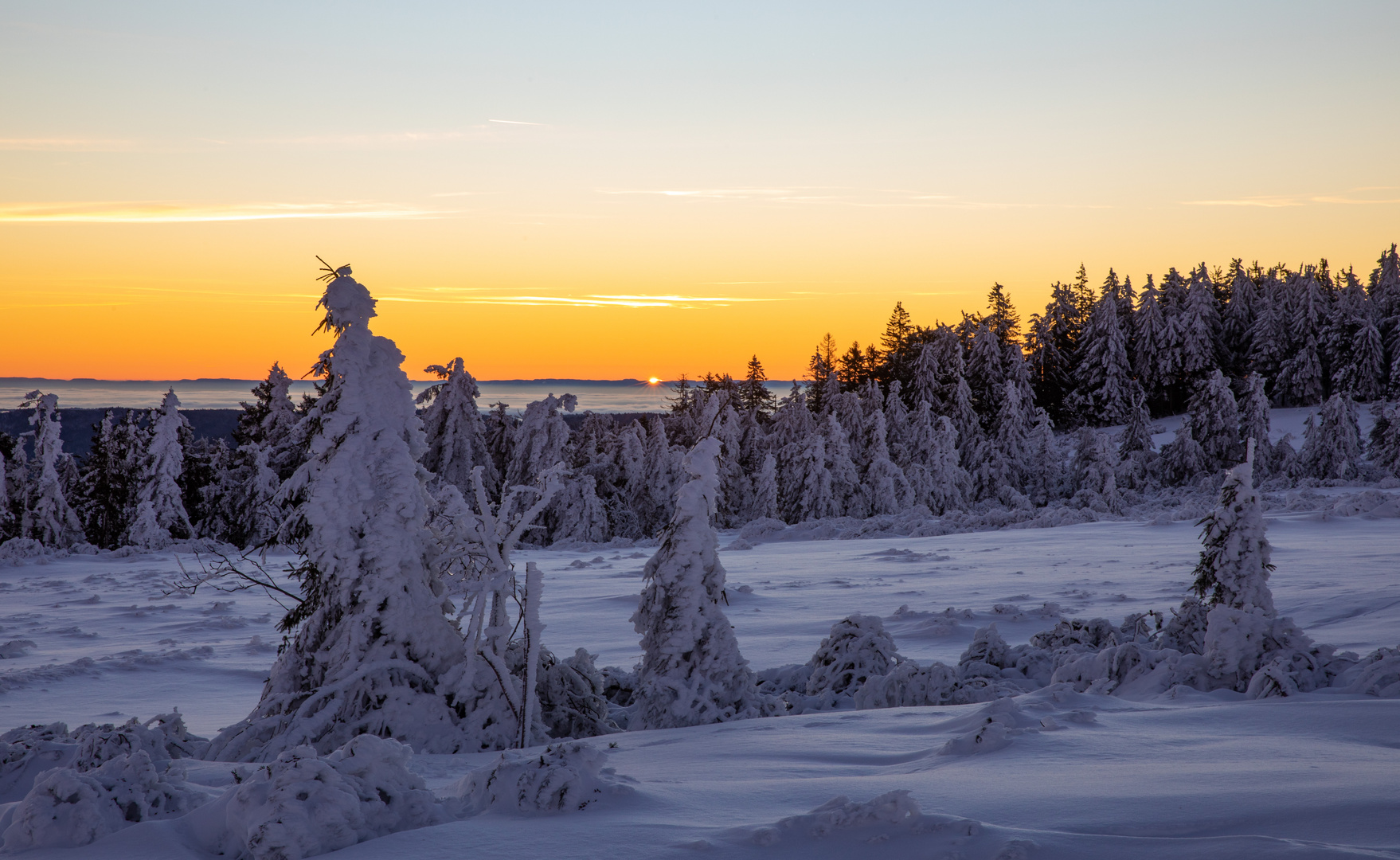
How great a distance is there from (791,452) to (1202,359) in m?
27.8

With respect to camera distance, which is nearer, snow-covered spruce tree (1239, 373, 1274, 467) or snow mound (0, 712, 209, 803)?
snow mound (0, 712, 209, 803)

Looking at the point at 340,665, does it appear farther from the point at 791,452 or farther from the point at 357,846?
Answer: the point at 791,452

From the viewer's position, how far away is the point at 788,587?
1836cm

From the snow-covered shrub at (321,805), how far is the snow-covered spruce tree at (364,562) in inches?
151

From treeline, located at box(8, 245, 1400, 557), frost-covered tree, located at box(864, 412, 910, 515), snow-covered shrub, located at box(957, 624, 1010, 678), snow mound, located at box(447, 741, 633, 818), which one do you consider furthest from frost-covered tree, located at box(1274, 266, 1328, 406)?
snow mound, located at box(447, 741, 633, 818)

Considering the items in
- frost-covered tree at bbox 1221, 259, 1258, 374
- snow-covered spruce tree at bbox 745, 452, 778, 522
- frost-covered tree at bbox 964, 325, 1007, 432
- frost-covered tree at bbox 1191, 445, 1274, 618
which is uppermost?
frost-covered tree at bbox 1221, 259, 1258, 374

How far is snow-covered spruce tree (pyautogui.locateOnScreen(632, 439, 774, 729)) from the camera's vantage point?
30.5ft

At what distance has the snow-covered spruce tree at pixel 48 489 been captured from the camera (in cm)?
3684

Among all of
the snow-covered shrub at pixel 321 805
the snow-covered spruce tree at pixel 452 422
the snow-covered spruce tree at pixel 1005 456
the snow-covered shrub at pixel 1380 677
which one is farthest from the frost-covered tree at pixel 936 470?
the snow-covered shrub at pixel 321 805

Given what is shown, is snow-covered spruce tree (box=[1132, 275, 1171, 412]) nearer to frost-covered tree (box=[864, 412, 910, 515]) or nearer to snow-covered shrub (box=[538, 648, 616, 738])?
frost-covered tree (box=[864, 412, 910, 515])

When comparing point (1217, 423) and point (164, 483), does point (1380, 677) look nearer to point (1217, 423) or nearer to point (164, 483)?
point (164, 483)

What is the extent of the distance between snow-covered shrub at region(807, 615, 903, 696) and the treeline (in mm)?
23270

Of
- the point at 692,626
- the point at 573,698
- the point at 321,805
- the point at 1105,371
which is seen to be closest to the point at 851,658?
the point at 692,626

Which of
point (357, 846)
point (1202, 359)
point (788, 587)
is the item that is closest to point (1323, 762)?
point (357, 846)
